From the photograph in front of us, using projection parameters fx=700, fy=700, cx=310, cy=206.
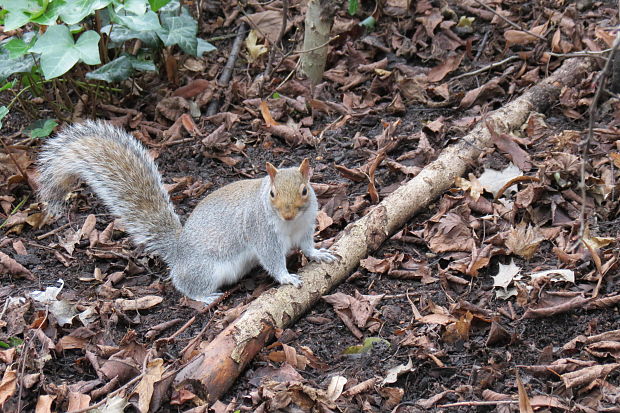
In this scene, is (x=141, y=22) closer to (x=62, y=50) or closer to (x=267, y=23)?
(x=62, y=50)

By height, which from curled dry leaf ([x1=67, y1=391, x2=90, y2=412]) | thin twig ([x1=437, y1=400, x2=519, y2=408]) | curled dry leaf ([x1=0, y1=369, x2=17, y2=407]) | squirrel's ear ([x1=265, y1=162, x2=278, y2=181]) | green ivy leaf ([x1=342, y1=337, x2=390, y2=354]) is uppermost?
→ squirrel's ear ([x1=265, y1=162, x2=278, y2=181])

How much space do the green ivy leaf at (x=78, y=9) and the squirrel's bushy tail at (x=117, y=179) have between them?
2.43ft

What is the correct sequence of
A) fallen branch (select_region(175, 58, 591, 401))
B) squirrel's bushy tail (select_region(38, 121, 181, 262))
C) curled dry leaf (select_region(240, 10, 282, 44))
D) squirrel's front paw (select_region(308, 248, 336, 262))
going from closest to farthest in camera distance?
1. fallen branch (select_region(175, 58, 591, 401))
2. squirrel's front paw (select_region(308, 248, 336, 262))
3. squirrel's bushy tail (select_region(38, 121, 181, 262))
4. curled dry leaf (select_region(240, 10, 282, 44))

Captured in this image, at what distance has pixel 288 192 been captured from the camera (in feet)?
12.2

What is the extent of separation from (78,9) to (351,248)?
245cm

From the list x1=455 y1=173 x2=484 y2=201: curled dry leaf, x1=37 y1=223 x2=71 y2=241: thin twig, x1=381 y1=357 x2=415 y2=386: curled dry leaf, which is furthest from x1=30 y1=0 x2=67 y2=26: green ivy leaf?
x1=381 y1=357 x2=415 y2=386: curled dry leaf

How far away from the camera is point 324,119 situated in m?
5.71

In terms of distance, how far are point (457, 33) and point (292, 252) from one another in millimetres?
2992

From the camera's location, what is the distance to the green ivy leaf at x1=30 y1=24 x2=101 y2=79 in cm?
454

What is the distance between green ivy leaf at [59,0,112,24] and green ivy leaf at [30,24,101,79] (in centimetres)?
12

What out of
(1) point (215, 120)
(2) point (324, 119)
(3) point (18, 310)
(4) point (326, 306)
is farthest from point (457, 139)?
(3) point (18, 310)

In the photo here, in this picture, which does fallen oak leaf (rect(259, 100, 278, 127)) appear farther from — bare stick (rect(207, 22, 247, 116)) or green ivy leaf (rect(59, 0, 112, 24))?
green ivy leaf (rect(59, 0, 112, 24))

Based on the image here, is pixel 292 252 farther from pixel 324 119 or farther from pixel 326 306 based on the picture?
pixel 324 119

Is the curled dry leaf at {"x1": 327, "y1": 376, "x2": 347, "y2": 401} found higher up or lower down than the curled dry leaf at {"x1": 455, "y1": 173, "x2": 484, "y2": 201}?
higher up
